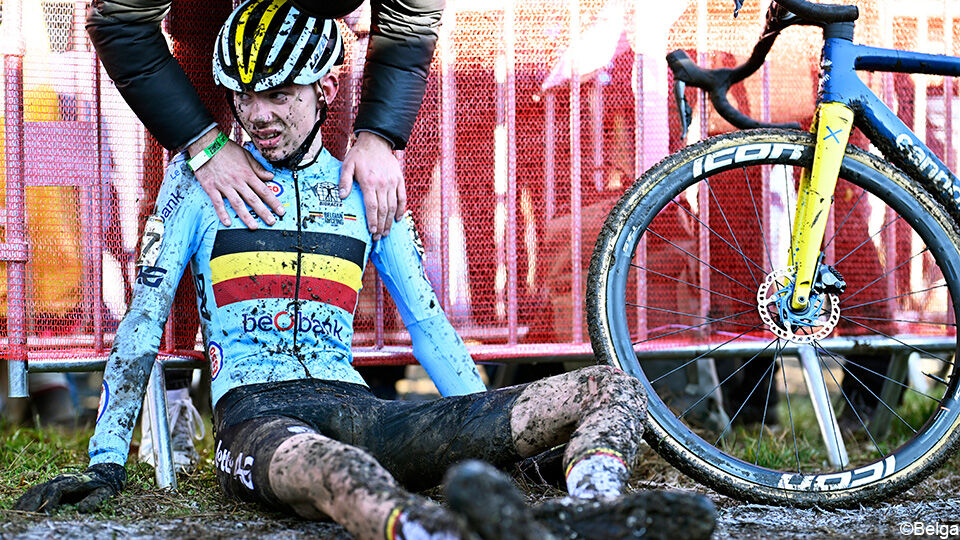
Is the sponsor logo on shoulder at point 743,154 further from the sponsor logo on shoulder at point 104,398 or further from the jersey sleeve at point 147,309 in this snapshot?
the sponsor logo on shoulder at point 104,398

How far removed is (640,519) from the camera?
1634 millimetres

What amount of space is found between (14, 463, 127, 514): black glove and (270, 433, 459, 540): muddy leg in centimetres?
49

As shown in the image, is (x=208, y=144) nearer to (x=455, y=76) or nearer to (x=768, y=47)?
(x=455, y=76)

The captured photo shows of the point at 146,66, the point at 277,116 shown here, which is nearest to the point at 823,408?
the point at 277,116

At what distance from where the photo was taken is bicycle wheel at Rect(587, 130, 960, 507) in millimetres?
2555

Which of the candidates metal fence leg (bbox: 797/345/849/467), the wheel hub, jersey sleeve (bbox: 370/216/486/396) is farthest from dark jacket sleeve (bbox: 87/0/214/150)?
metal fence leg (bbox: 797/345/849/467)

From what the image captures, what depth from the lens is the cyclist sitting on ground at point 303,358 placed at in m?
2.04

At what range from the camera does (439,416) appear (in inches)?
93.7

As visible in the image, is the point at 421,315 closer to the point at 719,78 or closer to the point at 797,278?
the point at 797,278

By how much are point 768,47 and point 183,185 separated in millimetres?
1868

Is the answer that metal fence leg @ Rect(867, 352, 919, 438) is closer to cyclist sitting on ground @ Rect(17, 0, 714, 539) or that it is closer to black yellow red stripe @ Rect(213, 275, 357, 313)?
cyclist sitting on ground @ Rect(17, 0, 714, 539)

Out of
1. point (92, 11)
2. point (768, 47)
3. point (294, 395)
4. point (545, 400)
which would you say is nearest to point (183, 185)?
point (92, 11)

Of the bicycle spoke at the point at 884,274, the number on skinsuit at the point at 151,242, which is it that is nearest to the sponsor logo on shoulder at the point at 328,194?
the number on skinsuit at the point at 151,242

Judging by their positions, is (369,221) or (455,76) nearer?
(369,221)
